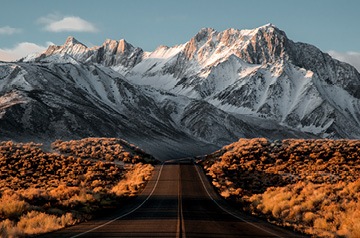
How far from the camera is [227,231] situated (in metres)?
17.4

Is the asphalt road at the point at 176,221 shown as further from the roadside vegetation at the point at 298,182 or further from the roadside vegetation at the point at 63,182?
the roadside vegetation at the point at 298,182

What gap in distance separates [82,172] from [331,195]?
34065 mm

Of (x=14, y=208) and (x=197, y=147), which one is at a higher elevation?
(x=197, y=147)

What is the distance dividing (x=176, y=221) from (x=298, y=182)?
2075 cm

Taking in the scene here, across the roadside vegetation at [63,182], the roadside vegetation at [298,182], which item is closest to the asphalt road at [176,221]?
the roadside vegetation at [63,182]

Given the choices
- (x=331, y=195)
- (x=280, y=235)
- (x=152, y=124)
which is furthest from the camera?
(x=152, y=124)

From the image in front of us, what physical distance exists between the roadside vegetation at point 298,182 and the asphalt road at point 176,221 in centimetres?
203

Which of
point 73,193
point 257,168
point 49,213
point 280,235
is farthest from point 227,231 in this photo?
point 257,168

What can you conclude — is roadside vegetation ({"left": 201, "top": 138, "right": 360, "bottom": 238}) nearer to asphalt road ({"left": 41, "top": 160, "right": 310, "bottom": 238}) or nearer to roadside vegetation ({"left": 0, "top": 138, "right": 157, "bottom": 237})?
asphalt road ({"left": 41, "top": 160, "right": 310, "bottom": 238})

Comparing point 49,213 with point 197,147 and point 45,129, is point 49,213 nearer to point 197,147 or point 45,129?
point 45,129

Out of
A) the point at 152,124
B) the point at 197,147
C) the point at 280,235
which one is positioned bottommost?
the point at 280,235

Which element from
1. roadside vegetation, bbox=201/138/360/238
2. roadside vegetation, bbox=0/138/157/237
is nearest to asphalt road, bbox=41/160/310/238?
roadside vegetation, bbox=0/138/157/237

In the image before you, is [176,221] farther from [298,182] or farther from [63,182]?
[63,182]

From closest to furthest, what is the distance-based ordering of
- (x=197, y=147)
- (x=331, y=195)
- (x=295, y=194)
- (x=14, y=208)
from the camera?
1. (x=14, y=208)
2. (x=331, y=195)
3. (x=295, y=194)
4. (x=197, y=147)
